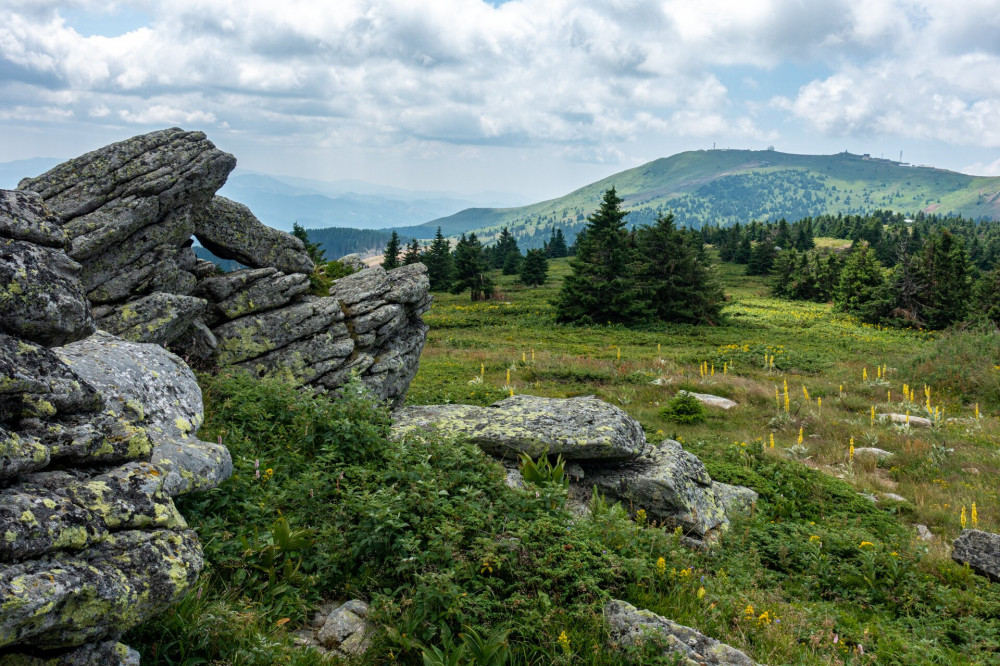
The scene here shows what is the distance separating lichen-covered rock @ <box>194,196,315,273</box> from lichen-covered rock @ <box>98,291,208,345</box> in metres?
2.47

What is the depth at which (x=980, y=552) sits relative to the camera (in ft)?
28.3

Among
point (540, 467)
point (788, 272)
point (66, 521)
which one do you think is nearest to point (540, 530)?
point (540, 467)

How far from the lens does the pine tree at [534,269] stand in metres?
88.8

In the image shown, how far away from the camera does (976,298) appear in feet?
172

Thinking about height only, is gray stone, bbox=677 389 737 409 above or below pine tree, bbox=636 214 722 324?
below

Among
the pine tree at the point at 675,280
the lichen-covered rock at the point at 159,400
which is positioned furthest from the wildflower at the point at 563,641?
the pine tree at the point at 675,280

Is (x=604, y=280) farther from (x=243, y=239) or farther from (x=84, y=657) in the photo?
(x=84, y=657)

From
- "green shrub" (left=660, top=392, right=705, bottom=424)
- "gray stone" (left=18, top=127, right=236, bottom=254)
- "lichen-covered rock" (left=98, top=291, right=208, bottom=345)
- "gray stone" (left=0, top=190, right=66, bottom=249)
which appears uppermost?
"gray stone" (left=18, top=127, right=236, bottom=254)

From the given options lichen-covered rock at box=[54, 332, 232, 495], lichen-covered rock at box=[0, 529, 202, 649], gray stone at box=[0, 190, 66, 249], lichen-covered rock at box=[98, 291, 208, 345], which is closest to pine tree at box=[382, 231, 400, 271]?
lichen-covered rock at box=[98, 291, 208, 345]

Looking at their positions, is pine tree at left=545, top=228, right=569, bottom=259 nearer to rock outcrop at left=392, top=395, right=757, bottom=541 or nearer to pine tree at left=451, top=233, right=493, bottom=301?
pine tree at left=451, top=233, right=493, bottom=301

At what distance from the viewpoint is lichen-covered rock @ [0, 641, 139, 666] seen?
11.2ft

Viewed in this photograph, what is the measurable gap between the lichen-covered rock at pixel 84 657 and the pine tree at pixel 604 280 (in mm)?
46124

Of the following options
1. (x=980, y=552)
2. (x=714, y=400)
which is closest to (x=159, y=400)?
(x=980, y=552)

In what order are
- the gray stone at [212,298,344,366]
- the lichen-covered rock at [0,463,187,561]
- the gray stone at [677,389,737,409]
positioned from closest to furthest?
the lichen-covered rock at [0,463,187,561] → the gray stone at [212,298,344,366] → the gray stone at [677,389,737,409]
